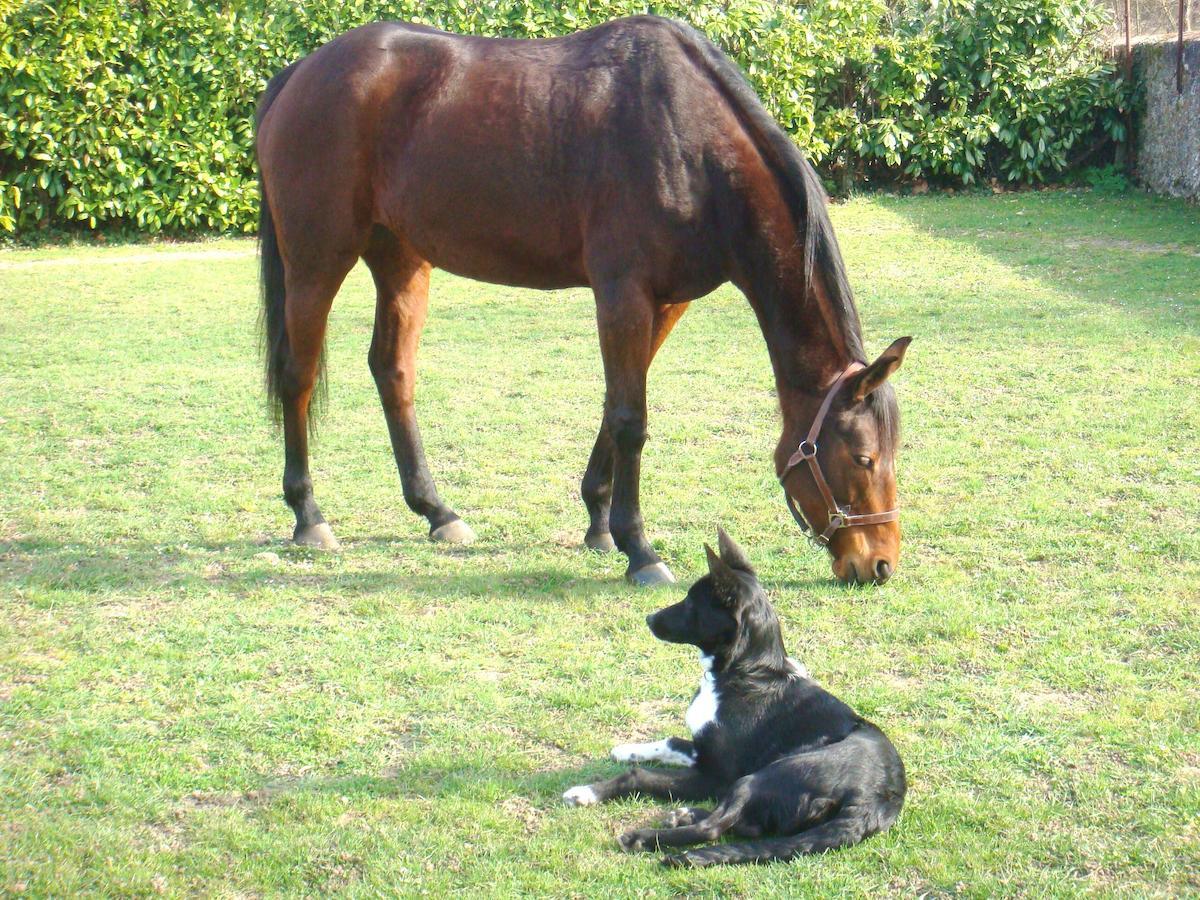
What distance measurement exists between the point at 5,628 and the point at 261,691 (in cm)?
122

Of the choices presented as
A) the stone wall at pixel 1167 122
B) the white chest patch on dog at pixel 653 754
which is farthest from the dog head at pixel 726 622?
the stone wall at pixel 1167 122

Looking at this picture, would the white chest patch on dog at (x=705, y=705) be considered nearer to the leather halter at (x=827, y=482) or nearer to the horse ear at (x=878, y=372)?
the leather halter at (x=827, y=482)

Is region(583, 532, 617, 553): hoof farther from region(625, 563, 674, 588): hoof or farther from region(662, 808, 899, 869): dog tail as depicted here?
region(662, 808, 899, 869): dog tail

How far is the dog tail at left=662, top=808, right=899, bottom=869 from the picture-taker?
2.97 metres

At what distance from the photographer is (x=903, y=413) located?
7328 millimetres

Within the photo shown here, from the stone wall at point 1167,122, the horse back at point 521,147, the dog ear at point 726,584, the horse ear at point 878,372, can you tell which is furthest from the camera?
the stone wall at point 1167,122

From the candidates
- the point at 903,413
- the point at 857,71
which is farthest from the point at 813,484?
the point at 857,71

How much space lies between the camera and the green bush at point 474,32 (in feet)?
43.4

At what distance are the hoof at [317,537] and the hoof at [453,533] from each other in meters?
0.44

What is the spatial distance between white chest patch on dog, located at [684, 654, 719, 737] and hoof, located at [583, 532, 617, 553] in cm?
193

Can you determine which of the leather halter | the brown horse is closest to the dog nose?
the brown horse

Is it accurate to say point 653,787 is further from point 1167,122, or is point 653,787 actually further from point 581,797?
point 1167,122

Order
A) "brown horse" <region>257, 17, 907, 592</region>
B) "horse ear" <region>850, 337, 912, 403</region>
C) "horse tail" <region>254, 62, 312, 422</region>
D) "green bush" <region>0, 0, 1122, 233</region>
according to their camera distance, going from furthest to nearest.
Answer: "green bush" <region>0, 0, 1122, 233</region>
"horse tail" <region>254, 62, 312, 422</region>
"brown horse" <region>257, 17, 907, 592</region>
"horse ear" <region>850, 337, 912, 403</region>

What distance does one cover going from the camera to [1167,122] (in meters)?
14.9
